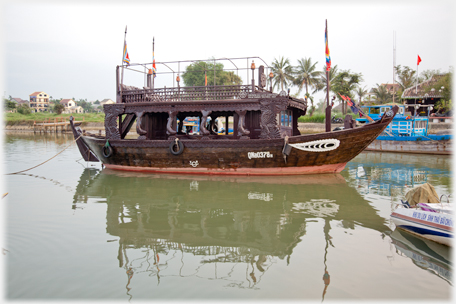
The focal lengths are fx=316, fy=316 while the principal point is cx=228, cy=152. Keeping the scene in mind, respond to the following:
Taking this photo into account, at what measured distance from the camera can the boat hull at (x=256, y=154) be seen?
10.2 meters

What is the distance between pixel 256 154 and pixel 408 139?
14.1 meters

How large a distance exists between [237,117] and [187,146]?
214cm

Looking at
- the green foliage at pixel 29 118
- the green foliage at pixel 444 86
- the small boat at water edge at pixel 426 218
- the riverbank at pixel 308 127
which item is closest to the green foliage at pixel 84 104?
the green foliage at pixel 29 118

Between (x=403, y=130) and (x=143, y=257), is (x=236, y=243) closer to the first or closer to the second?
(x=143, y=257)

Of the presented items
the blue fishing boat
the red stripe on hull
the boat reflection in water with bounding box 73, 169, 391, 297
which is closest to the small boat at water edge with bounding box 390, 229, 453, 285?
the boat reflection in water with bounding box 73, 169, 391, 297

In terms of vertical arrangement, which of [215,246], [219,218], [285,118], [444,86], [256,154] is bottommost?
[215,246]

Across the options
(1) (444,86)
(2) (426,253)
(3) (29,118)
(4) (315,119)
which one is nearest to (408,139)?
(4) (315,119)

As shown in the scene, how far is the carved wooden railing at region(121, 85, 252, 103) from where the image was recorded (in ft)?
36.3

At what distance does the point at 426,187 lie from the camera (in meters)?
5.86

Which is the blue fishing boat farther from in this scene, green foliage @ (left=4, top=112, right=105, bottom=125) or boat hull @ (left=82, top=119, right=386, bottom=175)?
green foliage @ (left=4, top=112, right=105, bottom=125)

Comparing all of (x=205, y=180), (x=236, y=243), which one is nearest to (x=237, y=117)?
(x=205, y=180)

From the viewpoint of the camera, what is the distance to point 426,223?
16.9 ft

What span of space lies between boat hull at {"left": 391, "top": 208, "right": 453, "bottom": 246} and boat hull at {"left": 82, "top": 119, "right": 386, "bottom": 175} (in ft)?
15.4

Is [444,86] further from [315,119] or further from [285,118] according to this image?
[285,118]
